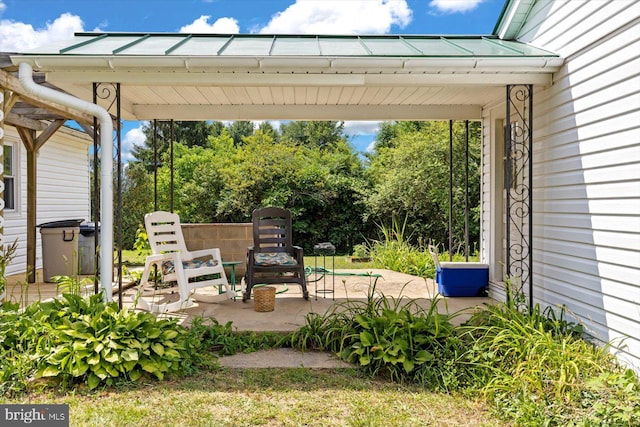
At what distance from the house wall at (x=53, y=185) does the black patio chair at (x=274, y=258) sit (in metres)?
4.47

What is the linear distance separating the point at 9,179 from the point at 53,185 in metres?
1.32

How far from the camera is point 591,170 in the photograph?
12.5 feet

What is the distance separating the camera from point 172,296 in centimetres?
617

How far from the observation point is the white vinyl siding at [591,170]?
3.34 m

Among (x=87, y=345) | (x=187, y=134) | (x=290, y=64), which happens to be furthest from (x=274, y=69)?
(x=187, y=134)

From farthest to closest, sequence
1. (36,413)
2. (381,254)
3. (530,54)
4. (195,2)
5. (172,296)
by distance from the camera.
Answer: (195,2)
(381,254)
(172,296)
(530,54)
(36,413)

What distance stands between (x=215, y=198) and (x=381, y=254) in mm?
5493

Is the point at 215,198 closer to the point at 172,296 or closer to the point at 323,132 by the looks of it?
the point at 172,296

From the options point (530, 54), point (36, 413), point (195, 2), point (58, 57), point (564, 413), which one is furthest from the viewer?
point (195, 2)

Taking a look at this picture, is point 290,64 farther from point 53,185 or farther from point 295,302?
point 53,185

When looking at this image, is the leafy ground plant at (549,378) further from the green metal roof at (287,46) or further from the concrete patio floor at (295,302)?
the green metal roof at (287,46)

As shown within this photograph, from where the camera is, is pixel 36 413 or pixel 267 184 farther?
pixel 267 184

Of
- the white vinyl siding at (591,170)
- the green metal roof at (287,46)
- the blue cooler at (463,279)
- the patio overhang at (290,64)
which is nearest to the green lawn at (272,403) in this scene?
the white vinyl siding at (591,170)

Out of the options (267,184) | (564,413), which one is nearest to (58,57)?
(564,413)
